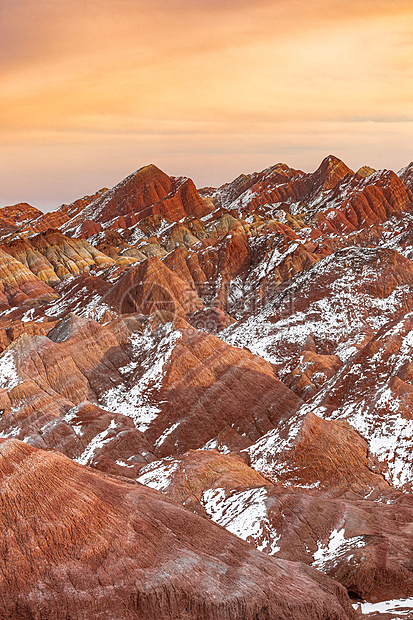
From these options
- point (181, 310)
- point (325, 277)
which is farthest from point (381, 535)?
point (181, 310)

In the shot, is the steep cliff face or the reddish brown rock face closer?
the steep cliff face

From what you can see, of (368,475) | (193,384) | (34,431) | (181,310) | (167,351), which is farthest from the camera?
(181,310)

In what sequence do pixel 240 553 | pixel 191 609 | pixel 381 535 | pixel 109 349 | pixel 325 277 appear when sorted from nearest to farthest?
pixel 191 609 → pixel 240 553 → pixel 381 535 → pixel 109 349 → pixel 325 277

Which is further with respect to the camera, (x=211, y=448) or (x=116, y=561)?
(x=211, y=448)

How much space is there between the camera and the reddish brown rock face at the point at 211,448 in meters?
26.6

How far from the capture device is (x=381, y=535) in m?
41.4

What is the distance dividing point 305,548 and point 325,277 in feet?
300

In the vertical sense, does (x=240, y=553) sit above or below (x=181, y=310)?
below

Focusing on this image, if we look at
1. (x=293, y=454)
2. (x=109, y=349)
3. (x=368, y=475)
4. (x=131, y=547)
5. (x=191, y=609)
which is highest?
(x=109, y=349)

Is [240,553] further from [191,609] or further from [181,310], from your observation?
[181,310]

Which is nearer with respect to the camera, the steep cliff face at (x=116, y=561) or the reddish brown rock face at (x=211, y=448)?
the steep cliff face at (x=116, y=561)

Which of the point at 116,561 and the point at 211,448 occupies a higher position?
the point at 116,561

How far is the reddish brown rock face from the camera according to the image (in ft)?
87.4

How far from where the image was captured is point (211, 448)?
70.6m
